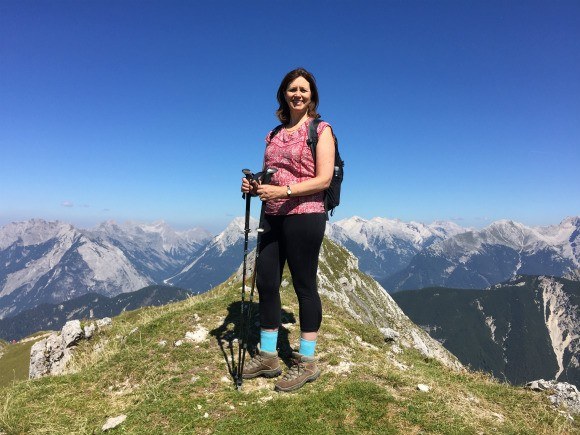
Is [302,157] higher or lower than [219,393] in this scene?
higher

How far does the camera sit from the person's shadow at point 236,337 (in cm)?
861

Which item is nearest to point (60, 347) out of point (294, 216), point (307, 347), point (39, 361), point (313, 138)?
point (39, 361)

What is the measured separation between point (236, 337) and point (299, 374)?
3674 mm

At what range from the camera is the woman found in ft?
21.0

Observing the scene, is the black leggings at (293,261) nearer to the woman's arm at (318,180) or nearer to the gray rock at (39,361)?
the woman's arm at (318,180)

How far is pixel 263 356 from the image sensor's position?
7363mm

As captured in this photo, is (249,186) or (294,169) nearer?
(249,186)

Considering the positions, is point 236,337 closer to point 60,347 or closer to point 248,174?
point 248,174

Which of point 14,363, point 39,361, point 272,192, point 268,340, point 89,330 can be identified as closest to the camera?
point 272,192

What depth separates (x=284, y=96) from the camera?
23.2ft

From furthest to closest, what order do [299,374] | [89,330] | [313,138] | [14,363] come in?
[14,363] < [89,330] < [299,374] < [313,138]

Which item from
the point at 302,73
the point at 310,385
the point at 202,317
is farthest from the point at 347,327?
the point at 302,73

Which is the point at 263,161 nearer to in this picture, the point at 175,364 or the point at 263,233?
the point at 263,233

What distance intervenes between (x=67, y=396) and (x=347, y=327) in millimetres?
9456
